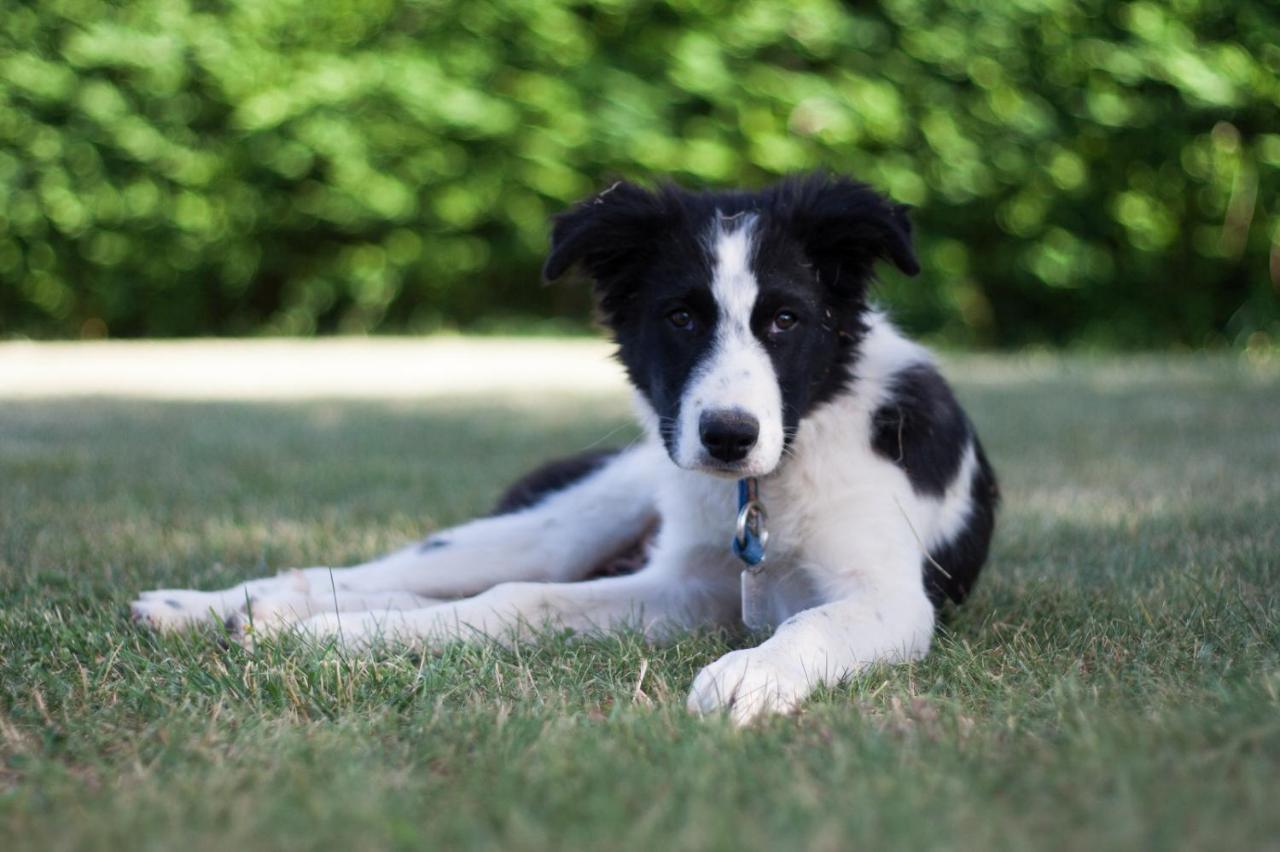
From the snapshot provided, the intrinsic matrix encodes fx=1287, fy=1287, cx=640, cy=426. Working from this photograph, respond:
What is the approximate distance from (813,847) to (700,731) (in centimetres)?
54

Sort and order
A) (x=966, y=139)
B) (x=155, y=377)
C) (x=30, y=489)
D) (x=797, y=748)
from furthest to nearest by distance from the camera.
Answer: (x=966, y=139), (x=155, y=377), (x=30, y=489), (x=797, y=748)

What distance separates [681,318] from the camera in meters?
2.94

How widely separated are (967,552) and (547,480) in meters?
1.30

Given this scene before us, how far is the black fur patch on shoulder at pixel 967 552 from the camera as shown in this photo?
3.04m

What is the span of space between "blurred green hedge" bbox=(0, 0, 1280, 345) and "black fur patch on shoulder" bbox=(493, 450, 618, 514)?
719 cm

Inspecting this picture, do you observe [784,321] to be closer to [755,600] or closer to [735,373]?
[735,373]

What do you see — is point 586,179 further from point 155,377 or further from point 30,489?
point 30,489

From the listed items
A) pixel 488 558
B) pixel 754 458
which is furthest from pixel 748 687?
pixel 488 558

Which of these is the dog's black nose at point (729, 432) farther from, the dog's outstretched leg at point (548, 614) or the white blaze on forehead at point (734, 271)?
the dog's outstretched leg at point (548, 614)

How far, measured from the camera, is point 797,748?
1.95 m

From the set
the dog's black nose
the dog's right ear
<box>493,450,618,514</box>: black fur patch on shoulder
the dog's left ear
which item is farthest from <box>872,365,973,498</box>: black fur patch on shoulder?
<box>493,450,618,514</box>: black fur patch on shoulder

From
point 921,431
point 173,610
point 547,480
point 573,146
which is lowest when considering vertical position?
point 573,146

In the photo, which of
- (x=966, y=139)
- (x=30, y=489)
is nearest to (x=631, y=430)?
(x=30, y=489)

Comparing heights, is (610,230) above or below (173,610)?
above
